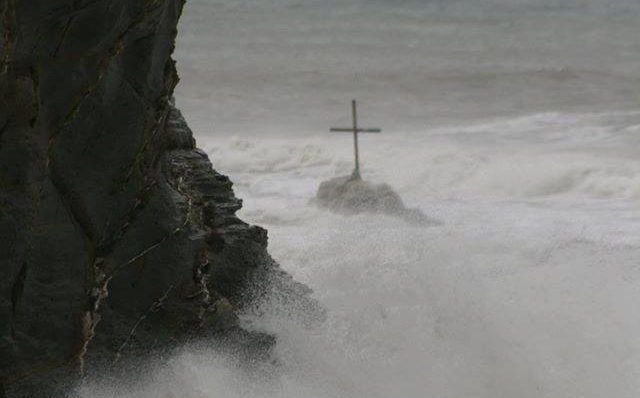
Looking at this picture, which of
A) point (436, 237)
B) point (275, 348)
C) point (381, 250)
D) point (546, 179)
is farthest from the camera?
point (546, 179)

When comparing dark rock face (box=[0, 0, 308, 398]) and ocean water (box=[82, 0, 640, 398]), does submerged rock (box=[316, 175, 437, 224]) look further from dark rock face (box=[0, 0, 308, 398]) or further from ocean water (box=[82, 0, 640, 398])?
dark rock face (box=[0, 0, 308, 398])

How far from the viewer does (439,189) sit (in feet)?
81.4

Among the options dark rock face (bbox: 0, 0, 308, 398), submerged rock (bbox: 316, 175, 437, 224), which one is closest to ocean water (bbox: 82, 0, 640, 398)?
submerged rock (bbox: 316, 175, 437, 224)

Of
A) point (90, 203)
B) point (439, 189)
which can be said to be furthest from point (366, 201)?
point (90, 203)

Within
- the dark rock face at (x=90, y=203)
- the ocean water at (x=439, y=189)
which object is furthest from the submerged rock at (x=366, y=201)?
the dark rock face at (x=90, y=203)

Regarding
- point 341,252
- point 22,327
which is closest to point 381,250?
point 341,252

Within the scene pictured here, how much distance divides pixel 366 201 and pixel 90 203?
1041 cm

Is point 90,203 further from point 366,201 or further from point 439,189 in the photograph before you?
point 439,189

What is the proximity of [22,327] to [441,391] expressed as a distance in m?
4.51

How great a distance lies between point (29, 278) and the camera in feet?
32.8

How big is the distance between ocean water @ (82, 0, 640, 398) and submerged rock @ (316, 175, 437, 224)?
1.18ft

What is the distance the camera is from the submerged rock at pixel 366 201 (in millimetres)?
20078

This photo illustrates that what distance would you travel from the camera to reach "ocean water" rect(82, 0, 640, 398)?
43.7 ft

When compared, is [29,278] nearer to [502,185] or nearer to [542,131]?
[502,185]
